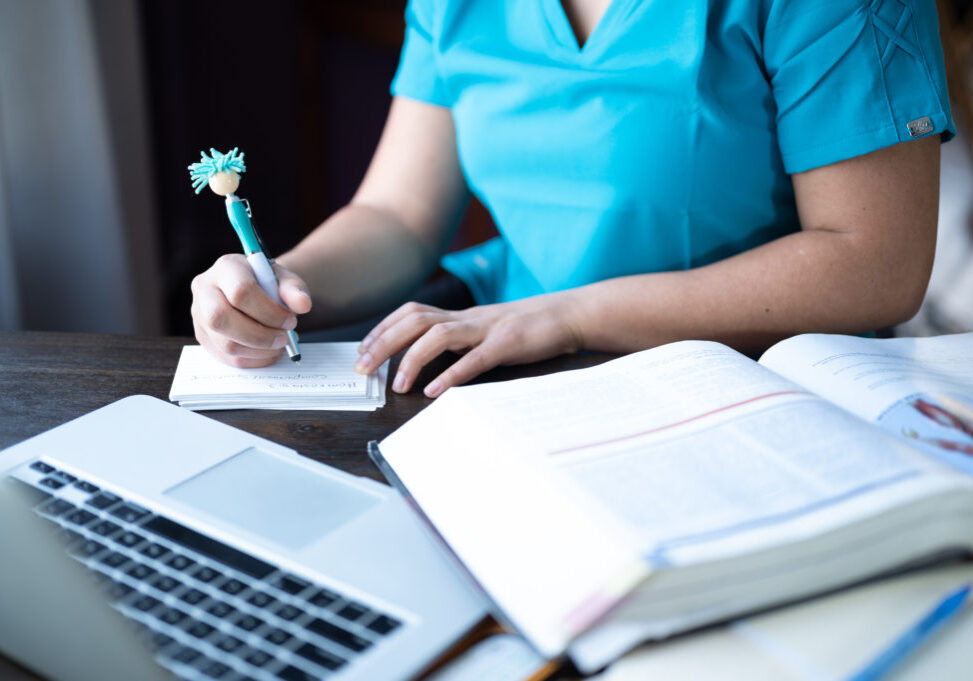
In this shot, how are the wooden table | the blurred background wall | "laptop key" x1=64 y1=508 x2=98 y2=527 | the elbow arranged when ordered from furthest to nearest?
the blurred background wall → the elbow → the wooden table → "laptop key" x1=64 y1=508 x2=98 y2=527

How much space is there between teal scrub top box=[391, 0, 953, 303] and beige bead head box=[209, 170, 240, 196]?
1.16ft

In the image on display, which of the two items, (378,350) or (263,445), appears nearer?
(263,445)

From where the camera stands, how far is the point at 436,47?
952 mm

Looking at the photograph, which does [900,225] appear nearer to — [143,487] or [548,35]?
[548,35]

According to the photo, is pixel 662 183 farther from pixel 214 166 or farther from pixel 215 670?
pixel 215 670

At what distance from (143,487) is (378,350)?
25 cm

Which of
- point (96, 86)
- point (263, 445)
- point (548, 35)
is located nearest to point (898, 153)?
point (548, 35)

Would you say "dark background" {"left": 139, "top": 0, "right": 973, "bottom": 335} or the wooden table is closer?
the wooden table

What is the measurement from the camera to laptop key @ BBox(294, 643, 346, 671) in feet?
1.11

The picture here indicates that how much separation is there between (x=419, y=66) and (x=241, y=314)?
0.51 metres

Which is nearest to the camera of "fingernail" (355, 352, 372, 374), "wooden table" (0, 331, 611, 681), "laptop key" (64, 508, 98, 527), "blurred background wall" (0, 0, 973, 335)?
"laptop key" (64, 508, 98, 527)

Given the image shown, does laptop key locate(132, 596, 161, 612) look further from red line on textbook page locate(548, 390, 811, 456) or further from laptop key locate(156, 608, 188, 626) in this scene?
red line on textbook page locate(548, 390, 811, 456)

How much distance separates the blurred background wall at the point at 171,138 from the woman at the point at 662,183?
19.7 inches

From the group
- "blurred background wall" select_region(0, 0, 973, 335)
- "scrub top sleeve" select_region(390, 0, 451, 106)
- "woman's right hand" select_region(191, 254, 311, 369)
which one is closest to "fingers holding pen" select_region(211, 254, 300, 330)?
"woman's right hand" select_region(191, 254, 311, 369)
